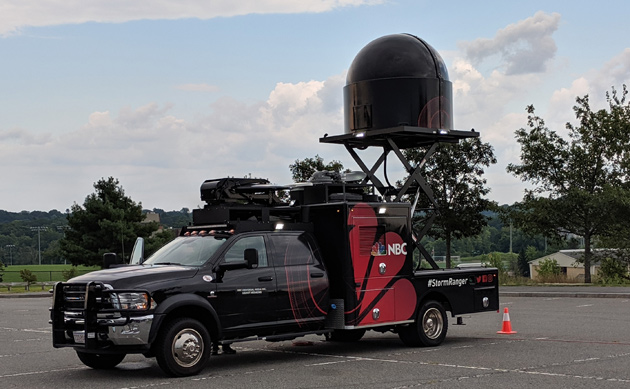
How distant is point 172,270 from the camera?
12.1 metres

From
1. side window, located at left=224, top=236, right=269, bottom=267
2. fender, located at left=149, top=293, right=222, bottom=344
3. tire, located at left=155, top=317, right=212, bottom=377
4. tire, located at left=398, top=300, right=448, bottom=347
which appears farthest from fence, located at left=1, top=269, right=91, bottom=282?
tire, located at left=155, top=317, right=212, bottom=377

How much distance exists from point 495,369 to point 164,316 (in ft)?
14.6

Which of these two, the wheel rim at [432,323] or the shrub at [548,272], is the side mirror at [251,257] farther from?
the shrub at [548,272]

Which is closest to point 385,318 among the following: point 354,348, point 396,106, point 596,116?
point 354,348

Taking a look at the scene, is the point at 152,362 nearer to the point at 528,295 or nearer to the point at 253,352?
the point at 253,352

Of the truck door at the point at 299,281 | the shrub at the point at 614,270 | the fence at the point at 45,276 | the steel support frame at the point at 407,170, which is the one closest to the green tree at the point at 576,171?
the shrub at the point at 614,270

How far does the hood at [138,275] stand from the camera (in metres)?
11.6

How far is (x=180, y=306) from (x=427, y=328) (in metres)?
5.07

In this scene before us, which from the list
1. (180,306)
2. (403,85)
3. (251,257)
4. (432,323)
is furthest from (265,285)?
(403,85)

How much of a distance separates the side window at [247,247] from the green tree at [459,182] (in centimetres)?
2877

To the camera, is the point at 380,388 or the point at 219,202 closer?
the point at 380,388

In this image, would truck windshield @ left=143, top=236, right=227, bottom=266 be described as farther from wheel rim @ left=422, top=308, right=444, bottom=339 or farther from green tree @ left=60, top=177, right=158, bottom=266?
green tree @ left=60, top=177, right=158, bottom=266

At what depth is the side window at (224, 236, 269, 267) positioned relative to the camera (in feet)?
41.7

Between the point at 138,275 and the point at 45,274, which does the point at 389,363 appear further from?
the point at 45,274
